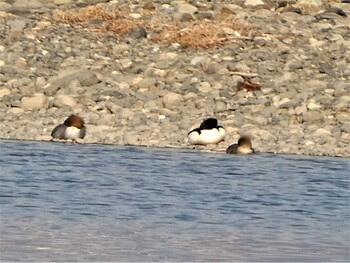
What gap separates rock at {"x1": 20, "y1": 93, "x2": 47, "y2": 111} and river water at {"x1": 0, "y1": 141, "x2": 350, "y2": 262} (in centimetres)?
195

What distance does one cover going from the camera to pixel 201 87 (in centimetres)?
2241

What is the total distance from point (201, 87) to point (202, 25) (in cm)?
370

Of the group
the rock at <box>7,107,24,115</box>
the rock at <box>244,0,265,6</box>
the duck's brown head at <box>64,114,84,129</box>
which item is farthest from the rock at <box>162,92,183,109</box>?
the rock at <box>244,0,265,6</box>

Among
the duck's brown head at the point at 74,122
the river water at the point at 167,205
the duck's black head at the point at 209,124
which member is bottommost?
the duck's brown head at the point at 74,122

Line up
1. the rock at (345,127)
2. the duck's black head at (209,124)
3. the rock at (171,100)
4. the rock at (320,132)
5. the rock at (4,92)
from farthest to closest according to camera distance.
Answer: the rock at (4,92), the rock at (171,100), the rock at (345,127), the rock at (320,132), the duck's black head at (209,124)

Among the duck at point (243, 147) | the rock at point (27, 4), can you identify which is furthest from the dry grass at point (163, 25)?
the duck at point (243, 147)

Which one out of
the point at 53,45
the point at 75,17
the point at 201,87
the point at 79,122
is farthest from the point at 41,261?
the point at 75,17

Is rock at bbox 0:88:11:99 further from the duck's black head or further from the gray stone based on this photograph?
the gray stone

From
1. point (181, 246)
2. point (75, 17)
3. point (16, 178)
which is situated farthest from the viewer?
point (75, 17)

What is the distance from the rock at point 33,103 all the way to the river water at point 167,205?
195 centimetres

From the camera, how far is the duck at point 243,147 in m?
18.9

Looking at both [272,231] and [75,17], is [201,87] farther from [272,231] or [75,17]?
[272,231]

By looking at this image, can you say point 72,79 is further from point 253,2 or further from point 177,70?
point 253,2

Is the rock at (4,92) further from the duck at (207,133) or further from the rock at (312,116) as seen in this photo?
the rock at (312,116)
